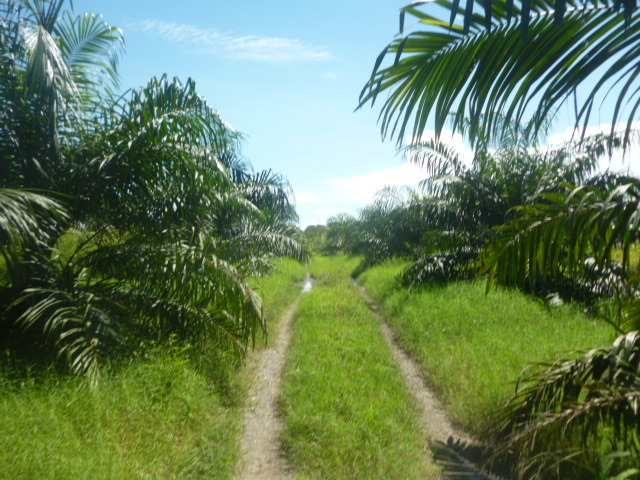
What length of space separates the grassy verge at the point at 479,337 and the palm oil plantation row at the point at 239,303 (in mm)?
41

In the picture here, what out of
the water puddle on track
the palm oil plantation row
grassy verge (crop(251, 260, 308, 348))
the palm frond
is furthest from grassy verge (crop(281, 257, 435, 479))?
the water puddle on track

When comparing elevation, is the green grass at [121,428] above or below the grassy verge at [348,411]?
above

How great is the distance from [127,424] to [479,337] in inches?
177

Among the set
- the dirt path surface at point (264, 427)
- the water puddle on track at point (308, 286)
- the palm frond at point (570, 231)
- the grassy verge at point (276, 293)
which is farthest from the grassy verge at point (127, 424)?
the water puddle on track at point (308, 286)

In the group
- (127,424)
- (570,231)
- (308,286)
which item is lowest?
(308,286)

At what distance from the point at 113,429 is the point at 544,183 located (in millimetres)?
8526

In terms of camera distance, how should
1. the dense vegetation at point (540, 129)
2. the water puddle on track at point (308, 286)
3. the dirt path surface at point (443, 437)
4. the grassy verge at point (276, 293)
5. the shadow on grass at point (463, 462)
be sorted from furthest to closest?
the water puddle on track at point (308, 286)
the grassy verge at point (276, 293)
the dirt path surface at point (443, 437)
the shadow on grass at point (463, 462)
the dense vegetation at point (540, 129)

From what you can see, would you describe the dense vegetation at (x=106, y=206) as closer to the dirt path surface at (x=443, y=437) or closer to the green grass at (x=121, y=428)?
the green grass at (x=121, y=428)

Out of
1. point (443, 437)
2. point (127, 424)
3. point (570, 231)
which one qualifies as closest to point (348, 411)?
point (443, 437)

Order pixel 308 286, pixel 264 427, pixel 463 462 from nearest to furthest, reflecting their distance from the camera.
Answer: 1. pixel 463 462
2. pixel 264 427
3. pixel 308 286

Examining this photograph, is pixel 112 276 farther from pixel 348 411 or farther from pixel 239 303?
pixel 348 411

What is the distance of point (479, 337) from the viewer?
7094 millimetres

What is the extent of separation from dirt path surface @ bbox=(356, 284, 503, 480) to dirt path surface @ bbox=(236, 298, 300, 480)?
1192 mm

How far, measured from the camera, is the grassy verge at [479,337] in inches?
206
